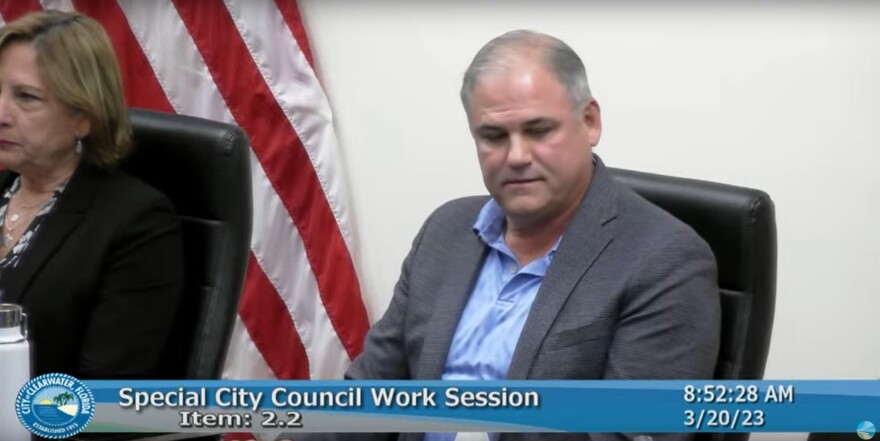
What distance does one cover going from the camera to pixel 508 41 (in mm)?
1858

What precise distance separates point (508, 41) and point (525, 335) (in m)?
0.41

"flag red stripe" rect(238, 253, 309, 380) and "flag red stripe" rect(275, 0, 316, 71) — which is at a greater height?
→ "flag red stripe" rect(275, 0, 316, 71)

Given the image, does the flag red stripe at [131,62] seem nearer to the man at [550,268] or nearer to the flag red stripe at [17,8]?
the flag red stripe at [17,8]

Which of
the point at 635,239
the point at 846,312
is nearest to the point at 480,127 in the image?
the point at 635,239

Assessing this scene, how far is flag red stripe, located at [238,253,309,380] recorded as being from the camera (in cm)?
303

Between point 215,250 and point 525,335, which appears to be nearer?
point 525,335

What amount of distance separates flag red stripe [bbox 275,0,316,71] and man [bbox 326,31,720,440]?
1.07 metres

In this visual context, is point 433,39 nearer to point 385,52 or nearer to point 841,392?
point 385,52

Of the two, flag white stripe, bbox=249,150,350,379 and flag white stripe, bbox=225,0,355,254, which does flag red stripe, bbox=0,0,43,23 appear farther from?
flag white stripe, bbox=249,150,350,379

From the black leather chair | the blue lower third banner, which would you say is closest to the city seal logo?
the blue lower third banner

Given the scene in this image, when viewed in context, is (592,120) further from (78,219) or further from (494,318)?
(78,219)

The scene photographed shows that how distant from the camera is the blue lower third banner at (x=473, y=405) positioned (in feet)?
5.52

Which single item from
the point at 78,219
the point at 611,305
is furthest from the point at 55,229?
the point at 611,305

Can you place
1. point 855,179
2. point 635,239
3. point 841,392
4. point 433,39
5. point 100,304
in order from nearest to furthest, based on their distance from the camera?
point 841,392
point 635,239
point 100,304
point 855,179
point 433,39
